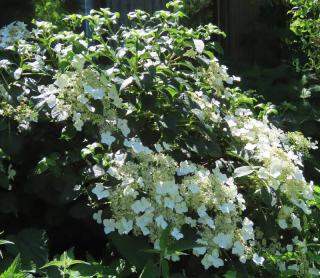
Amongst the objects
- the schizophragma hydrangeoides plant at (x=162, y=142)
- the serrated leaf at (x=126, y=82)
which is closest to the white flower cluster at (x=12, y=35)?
the schizophragma hydrangeoides plant at (x=162, y=142)

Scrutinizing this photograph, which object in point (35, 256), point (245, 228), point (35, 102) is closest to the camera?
point (35, 256)

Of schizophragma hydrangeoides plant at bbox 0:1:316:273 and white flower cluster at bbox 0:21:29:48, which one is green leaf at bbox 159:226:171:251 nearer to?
schizophragma hydrangeoides plant at bbox 0:1:316:273

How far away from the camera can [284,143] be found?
2.99 meters

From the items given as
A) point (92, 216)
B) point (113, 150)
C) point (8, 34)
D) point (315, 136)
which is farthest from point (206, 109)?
point (315, 136)

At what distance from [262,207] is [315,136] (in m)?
1.80

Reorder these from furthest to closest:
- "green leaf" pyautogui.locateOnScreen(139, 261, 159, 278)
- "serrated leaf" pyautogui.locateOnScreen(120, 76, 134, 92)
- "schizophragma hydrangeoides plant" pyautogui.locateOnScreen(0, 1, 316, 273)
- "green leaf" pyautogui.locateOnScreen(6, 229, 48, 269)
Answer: "serrated leaf" pyautogui.locateOnScreen(120, 76, 134, 92)
"schizophragma hydrangeoides plant" pyautogui.locateOnScreen(0, 1, 316, 273)
"green leaf" pyautogui.locateOnScreen(6, 229, 48, 269)
"green leaf" pyautogui.locateOnScreen(139, 261, 159, 278)

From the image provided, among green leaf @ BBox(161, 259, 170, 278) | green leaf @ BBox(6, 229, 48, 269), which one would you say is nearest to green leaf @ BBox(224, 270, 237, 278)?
green leaf @ BBox(161, 259, 170, 278)

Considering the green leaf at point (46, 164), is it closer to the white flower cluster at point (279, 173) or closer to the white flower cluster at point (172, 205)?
the white flower cluster at point (172, 205)

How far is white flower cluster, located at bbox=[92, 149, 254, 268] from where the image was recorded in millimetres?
2260

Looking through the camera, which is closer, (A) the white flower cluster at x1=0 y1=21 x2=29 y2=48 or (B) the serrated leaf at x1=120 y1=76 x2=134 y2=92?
(B) the serrated leaf at x1=120 y1=76 x2=134 y2=92

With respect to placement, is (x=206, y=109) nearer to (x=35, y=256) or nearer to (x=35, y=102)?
(x=35, y=102)

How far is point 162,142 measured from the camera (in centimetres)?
254

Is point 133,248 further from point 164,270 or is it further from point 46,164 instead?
point 46,164

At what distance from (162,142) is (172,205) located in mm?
355
